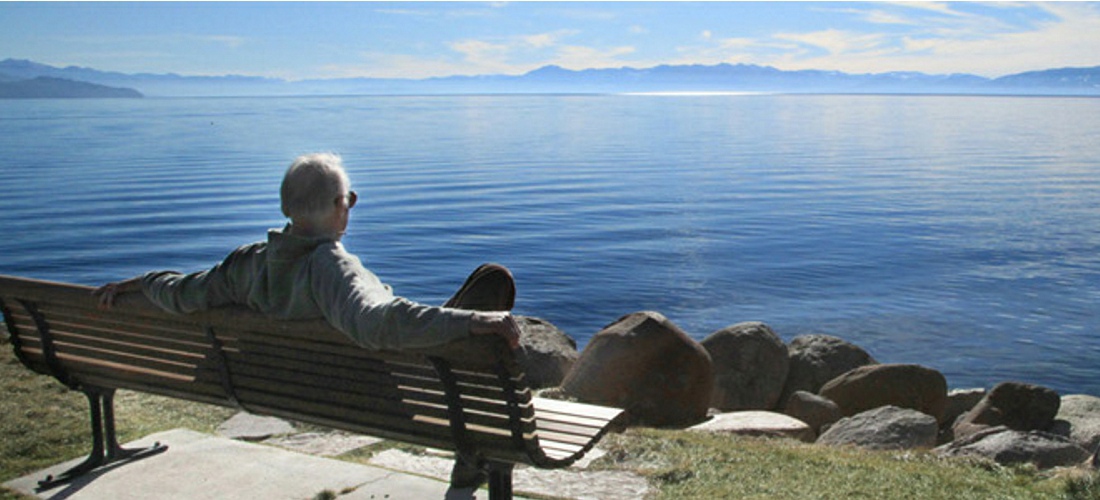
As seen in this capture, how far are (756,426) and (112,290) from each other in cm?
561

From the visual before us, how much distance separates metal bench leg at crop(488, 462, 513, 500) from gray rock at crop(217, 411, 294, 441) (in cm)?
273

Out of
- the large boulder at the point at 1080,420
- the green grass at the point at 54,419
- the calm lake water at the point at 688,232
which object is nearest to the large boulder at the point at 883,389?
the large boulder at the point at 1080,420

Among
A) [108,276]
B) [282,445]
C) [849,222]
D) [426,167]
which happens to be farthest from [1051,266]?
[426,167]

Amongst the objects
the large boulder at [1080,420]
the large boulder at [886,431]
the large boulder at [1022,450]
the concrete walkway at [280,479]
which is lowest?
the large boulder at [1080,420]

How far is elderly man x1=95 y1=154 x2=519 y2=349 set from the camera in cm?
387

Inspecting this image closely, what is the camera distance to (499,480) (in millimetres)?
4496

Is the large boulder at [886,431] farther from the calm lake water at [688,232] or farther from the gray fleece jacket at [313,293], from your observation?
the calm lake water at [688,232]

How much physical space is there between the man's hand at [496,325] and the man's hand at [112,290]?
1927 millimetres

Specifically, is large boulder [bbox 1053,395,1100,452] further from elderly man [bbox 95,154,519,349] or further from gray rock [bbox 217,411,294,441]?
elderly man [bbox 95,154,519,349]

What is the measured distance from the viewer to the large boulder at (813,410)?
35.9 feet

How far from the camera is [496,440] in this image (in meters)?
4.17

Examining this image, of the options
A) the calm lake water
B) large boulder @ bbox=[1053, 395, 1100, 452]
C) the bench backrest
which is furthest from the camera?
the calm lake water

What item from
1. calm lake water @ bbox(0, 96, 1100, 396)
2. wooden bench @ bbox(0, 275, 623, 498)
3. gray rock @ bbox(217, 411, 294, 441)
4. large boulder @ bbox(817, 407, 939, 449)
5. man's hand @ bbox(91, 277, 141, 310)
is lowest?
calm lake water @ bbox(0, 96, 1100, 396)

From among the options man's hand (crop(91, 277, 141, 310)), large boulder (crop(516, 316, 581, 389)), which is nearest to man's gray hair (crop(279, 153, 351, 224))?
man's hand (crop(91, 277, 141, 310))
